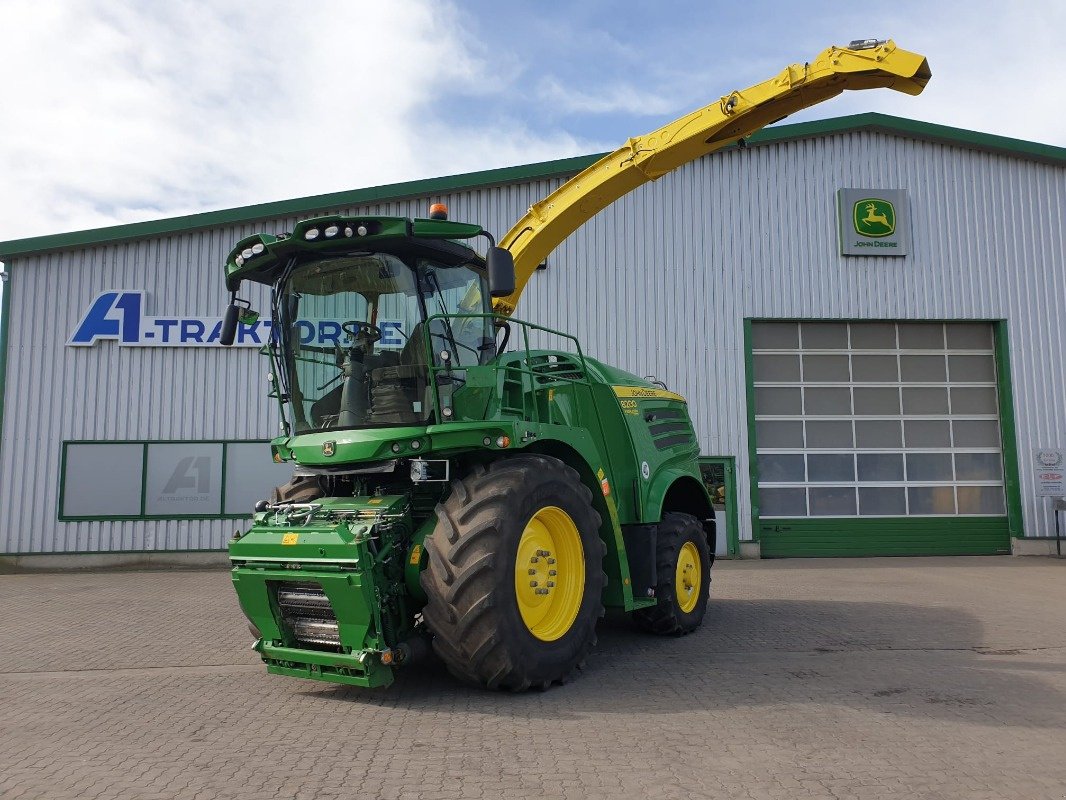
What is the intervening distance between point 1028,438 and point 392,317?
51.2ft

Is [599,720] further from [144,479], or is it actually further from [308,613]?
[144,479]

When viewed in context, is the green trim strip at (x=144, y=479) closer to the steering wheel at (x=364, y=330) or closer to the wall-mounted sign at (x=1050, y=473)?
the steering wheel at (x=364, y=330)

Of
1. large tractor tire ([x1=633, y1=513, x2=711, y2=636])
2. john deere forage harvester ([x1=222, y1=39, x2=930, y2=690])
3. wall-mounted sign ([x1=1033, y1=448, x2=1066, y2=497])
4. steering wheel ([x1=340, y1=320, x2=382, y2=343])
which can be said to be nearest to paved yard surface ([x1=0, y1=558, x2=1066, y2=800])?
large tractor tire ([x1=633, y1=513, x2=711, y2=636])

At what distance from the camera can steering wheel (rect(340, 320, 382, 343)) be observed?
6.19 m

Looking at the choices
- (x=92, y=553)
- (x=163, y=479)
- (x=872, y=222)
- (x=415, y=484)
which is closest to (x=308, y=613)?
(x=415, y=484)

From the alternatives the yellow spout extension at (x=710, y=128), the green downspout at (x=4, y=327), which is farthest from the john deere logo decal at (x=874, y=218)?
the green downspout at (x=4, y=327)

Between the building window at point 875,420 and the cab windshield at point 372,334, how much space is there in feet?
38.3

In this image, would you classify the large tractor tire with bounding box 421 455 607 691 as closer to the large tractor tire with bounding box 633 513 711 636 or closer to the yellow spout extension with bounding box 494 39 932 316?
Result: the large tractor tire with bounding box 633 513 711 636

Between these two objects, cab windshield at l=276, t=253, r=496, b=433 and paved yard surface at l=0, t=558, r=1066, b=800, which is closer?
paved yard surface at l=0, t=558, r=1066, b=800

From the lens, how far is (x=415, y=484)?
20.2ft

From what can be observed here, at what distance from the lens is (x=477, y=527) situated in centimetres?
536

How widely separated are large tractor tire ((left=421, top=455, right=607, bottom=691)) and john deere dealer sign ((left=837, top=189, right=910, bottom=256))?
→ 12.9 meters

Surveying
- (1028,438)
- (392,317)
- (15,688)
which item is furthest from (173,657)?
(1028,438)

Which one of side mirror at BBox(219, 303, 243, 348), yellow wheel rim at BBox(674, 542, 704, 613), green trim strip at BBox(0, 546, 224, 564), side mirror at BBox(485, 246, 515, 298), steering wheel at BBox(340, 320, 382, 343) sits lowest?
green trim strip at BBox(0, 546, 224, 564)
